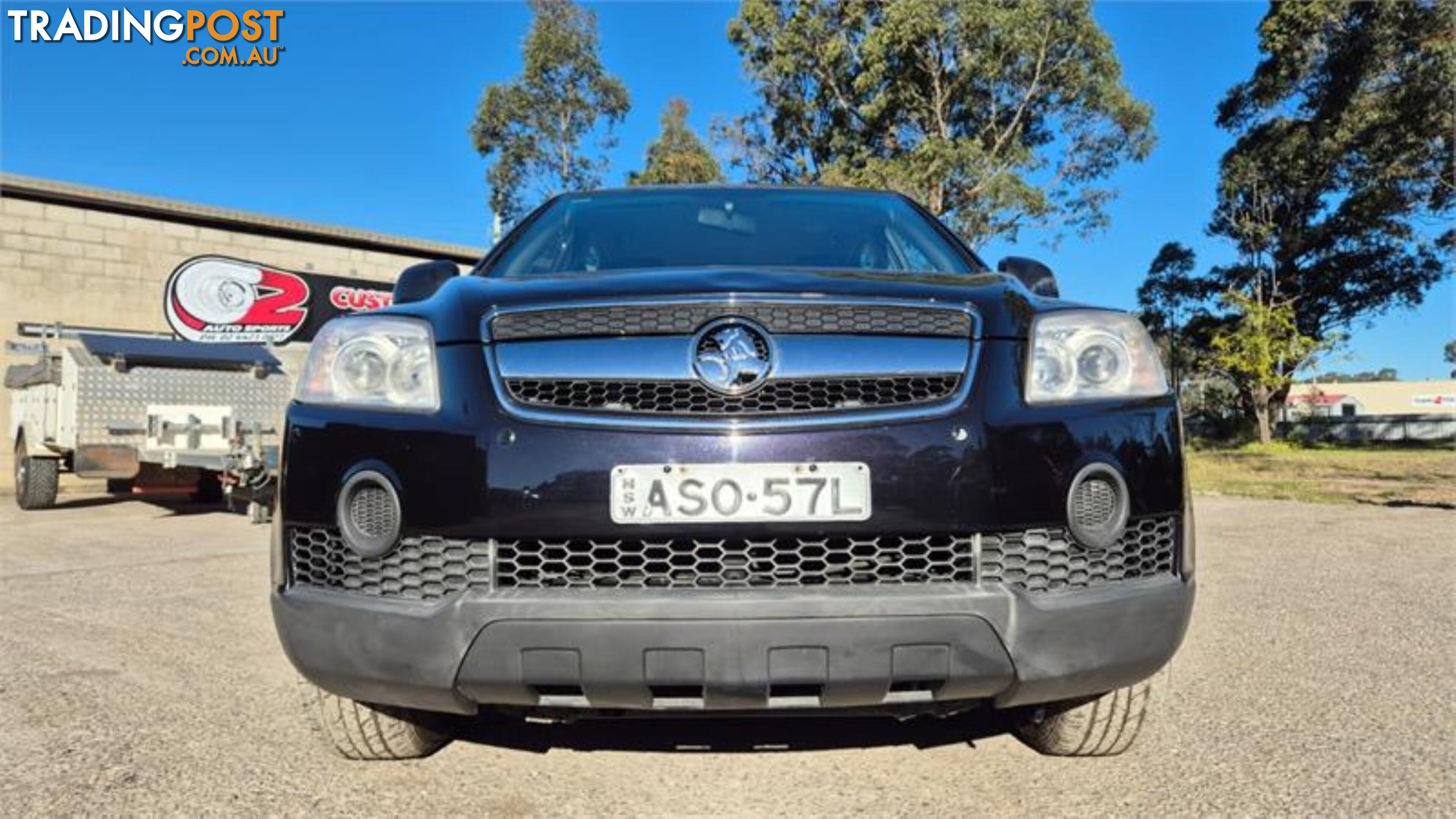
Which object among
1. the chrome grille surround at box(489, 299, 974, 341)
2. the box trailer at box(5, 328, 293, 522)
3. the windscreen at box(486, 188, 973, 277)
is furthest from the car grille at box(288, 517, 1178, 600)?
the box trailer at box(5, 328, 293, 522)

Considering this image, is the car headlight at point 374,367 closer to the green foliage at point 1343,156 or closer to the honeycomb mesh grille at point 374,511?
the honeycomb mesh grille at point 374,511

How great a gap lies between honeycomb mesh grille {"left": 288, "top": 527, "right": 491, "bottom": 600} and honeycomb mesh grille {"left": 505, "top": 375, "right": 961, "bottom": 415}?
1.02ft

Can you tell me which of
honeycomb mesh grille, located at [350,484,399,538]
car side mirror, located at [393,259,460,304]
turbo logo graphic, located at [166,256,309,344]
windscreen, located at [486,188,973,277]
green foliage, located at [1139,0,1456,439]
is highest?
green foliage, located at [1139,0,1456,439]

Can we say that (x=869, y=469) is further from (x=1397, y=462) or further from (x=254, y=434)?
(x=1397, y=462)

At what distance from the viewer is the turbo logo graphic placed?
1461 centimetres

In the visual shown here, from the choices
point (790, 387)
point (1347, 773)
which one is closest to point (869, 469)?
point (790, 387)

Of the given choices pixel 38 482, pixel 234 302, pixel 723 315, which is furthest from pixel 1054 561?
pixel 234 302

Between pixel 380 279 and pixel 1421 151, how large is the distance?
20.6 meters

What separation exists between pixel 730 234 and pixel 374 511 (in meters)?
1.50

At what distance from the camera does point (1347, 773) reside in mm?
2150

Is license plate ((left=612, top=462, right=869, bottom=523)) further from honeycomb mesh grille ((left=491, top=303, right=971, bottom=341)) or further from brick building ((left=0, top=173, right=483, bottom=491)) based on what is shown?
brick building ((left=0, top=173, right=483, bottom=491))

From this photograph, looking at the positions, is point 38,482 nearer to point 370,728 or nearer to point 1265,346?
point 370,728

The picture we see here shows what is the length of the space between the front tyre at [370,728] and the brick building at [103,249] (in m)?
12.8

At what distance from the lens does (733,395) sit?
5.74 feet
